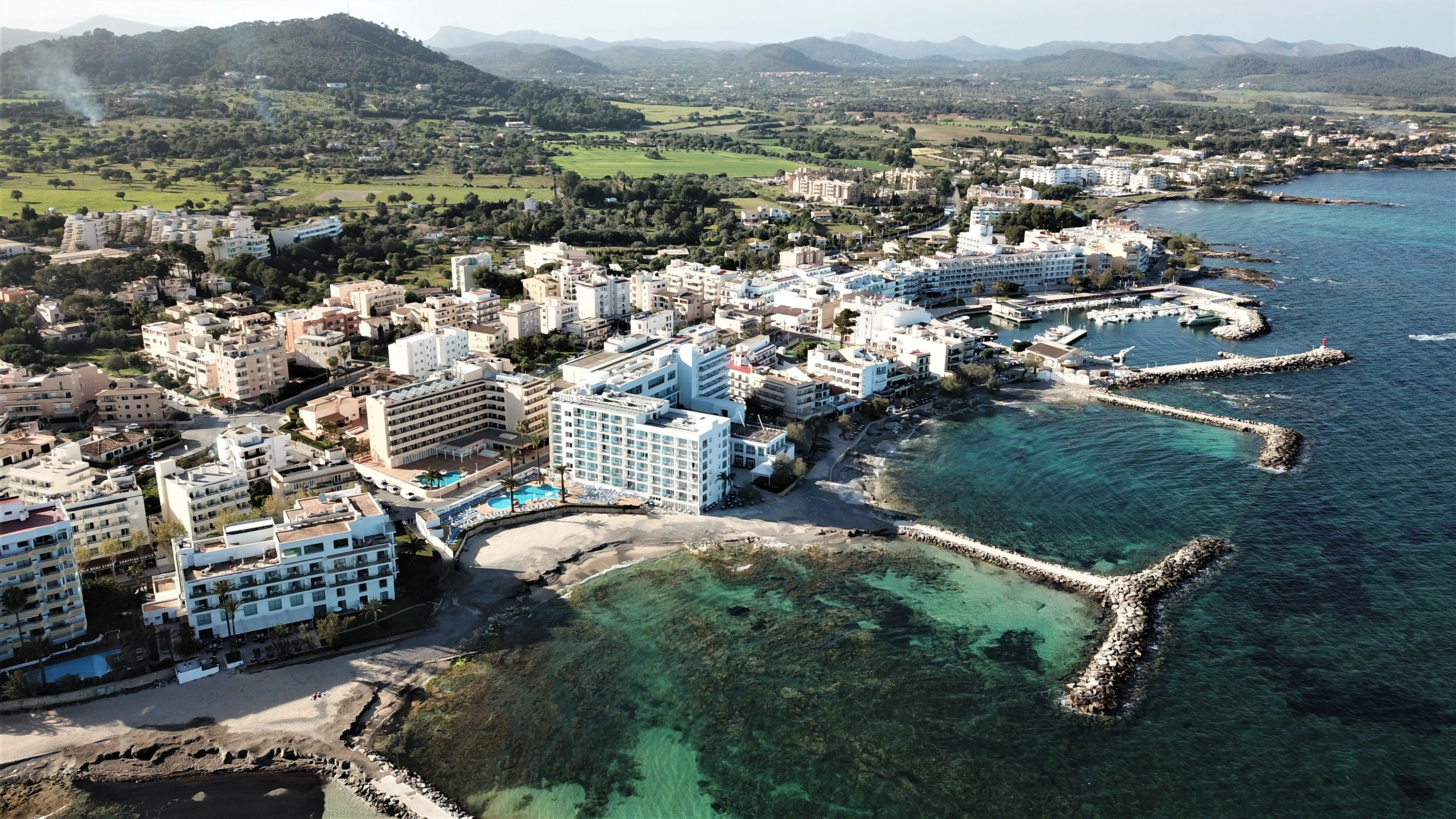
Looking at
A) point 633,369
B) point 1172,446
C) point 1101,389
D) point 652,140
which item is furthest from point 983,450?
point 652,140

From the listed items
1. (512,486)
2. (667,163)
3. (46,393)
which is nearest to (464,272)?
(46,393)

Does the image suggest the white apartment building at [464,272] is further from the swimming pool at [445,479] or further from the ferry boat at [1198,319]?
the ferry boat at [1198,319]

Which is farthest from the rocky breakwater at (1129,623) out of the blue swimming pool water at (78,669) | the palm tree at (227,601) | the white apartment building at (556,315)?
the white apartment building at (556,315)

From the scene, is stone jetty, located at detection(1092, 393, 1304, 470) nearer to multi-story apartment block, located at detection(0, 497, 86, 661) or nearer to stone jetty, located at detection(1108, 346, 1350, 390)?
stone jetty, located at detection(1108, 346, 1350, 390)

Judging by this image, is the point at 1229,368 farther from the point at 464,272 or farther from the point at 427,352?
the point at 464,272

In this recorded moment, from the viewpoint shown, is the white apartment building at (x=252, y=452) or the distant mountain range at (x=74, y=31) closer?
the white apartment building at (x=252, y=452)

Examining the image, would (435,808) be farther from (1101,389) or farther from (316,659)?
(1101,389)
